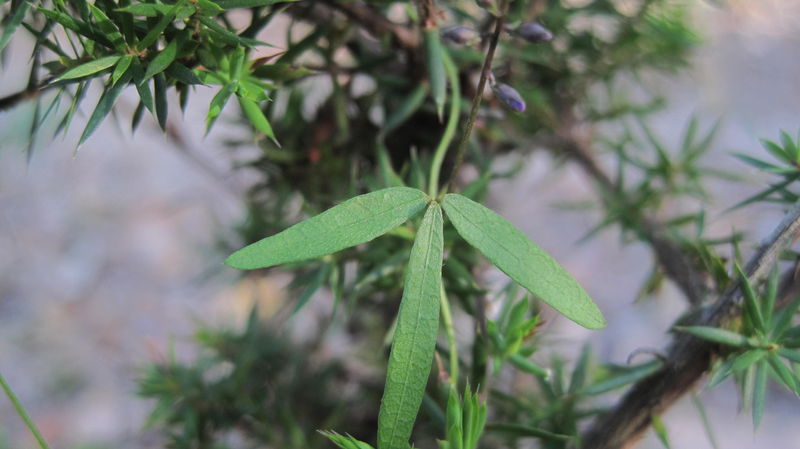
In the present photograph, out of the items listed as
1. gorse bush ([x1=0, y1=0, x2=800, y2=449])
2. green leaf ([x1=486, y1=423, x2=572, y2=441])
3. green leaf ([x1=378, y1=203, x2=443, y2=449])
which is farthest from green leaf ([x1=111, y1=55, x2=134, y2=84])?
green leaf ([x1=486, y1=423, x2=572, y2=441])

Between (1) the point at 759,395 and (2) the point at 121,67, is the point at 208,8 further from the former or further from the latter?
(1) the point at 759,395

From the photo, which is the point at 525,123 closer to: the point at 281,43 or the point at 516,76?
the point at 516,76

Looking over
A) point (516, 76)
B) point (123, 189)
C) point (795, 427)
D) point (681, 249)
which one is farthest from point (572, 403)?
point (123, 189)

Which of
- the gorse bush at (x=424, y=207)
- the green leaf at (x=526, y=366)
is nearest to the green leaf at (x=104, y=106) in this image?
the gorse bush at (x=424, y=207)

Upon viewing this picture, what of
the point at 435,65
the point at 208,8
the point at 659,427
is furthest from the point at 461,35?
the point at 659,427

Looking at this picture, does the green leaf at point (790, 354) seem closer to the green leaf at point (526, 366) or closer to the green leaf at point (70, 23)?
the green leaf at point (526, 366)

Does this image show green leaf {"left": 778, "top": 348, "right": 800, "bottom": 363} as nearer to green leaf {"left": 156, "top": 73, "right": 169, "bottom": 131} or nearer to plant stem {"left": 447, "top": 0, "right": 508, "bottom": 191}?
plant stem {"left": 447, "top": 0, "right": 508, "bottom": 191}
